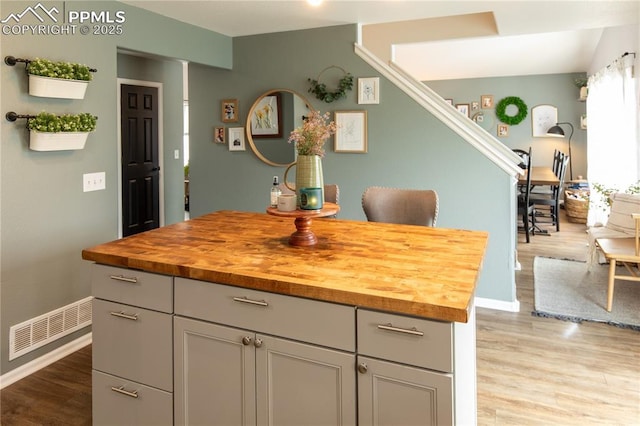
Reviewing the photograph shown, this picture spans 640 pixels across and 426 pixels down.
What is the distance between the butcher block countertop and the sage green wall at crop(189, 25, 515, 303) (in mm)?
1541

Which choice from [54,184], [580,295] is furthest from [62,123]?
[580,295]

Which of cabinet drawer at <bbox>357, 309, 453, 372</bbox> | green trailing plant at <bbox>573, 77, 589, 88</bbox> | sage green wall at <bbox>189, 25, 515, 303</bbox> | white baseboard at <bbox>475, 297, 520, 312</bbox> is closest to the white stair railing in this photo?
sage green wall at <bbox>189, 25, 515, 303</bbox>

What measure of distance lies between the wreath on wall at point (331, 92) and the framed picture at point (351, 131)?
146mm

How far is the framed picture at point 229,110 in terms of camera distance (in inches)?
176

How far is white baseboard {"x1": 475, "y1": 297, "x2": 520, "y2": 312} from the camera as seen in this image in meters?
3.56

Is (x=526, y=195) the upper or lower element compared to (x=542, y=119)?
lower

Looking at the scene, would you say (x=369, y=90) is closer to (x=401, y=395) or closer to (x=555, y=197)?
(x=401, y=395)

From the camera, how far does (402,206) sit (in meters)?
2.73

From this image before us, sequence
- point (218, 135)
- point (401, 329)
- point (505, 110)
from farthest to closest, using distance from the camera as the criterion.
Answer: point (505, 110) → point (218, 135) → point (401, 329)

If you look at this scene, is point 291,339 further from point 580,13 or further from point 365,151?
point 580,13

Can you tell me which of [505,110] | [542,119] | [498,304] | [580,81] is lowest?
[498,304]

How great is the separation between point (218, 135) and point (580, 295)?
3.64m

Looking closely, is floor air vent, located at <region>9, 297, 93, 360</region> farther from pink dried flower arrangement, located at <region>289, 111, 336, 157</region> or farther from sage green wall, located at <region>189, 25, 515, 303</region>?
sage green wall, located at <region>189, 25, 515, 303</region>

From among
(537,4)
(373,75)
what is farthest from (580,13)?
(373,75)
